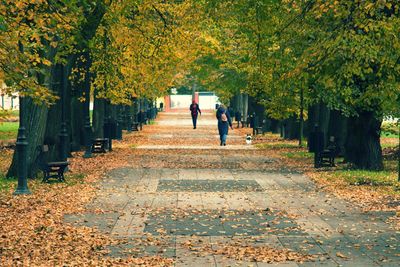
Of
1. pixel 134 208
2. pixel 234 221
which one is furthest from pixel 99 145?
pixel 234 221

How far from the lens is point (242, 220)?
1597 centimetres

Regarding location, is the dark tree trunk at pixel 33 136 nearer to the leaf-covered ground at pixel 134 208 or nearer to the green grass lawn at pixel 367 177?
the leaf-covered ground at pixel 134 208

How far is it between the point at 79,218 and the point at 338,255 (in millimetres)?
5487

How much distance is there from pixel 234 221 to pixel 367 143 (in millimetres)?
12701

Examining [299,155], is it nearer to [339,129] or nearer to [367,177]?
[339,129]

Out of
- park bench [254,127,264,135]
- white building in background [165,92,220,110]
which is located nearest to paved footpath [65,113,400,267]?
park bench [254,127,264,135]

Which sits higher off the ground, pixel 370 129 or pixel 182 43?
pixel 182 43

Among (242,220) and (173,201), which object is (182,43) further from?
(242,220)

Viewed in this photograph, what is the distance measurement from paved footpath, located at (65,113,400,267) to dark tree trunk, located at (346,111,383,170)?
2522 millimetres

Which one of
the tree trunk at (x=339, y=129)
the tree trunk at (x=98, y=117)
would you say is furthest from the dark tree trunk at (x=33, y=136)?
the tree trunk at (x=98, y=117)

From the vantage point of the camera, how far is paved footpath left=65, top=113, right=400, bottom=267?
1229 cm

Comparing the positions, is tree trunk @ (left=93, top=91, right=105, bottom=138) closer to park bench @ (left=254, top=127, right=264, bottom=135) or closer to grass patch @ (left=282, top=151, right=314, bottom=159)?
grass patch @ (left=282, top=151, right=314, bottom=159)

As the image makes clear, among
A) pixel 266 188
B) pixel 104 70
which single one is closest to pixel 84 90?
pixel 104 70

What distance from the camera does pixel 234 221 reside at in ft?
52.0
